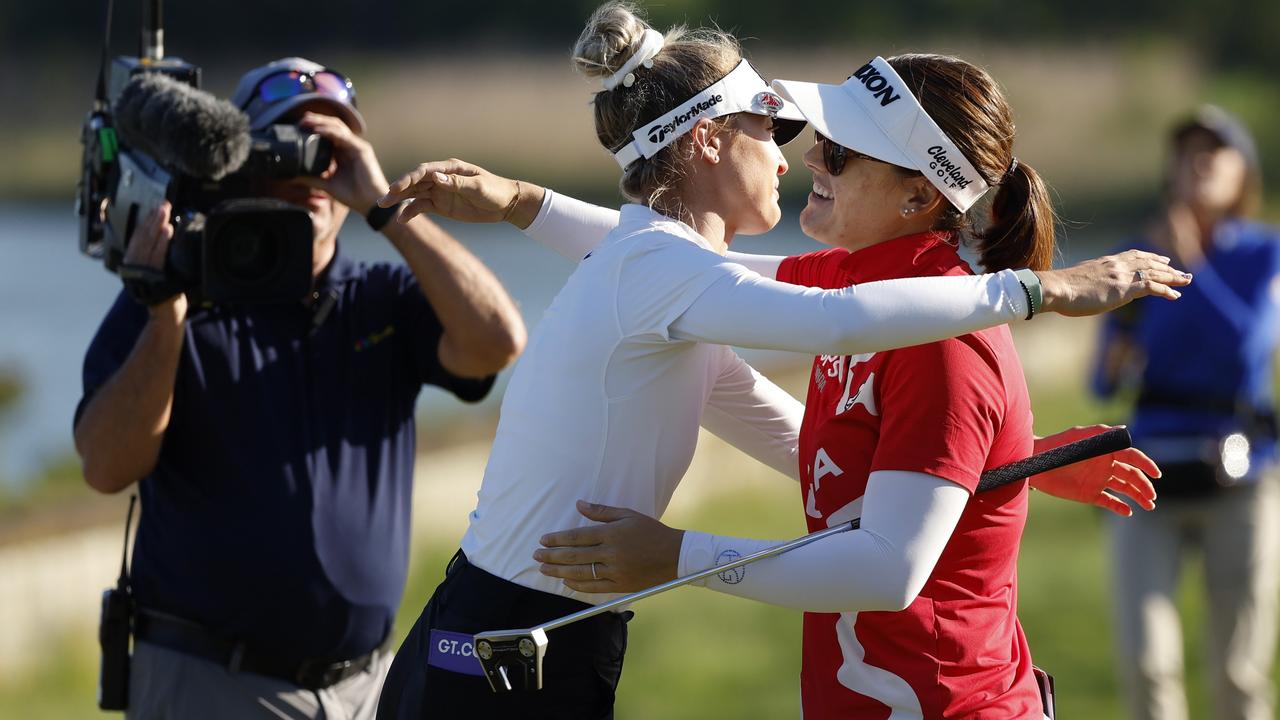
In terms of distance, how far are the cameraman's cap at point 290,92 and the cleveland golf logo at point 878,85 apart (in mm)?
1329

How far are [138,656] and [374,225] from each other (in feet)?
3.14

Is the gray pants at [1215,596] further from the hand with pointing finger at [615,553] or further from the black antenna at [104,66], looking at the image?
the black antenna at [104,66]

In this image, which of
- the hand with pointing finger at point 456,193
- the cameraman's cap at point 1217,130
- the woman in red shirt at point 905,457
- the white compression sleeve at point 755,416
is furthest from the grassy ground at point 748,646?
the woman in red shirt at point 905,457

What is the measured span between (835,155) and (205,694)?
5.28 feet

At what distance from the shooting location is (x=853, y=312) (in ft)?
6.63

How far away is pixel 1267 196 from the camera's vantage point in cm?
2417

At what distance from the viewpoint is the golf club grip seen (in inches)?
85.4

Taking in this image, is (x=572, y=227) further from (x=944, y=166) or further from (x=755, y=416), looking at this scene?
(x=944, y=166)

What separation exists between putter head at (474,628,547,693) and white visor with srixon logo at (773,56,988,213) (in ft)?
2.71

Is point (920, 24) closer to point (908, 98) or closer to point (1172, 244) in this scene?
point (1172, 244)

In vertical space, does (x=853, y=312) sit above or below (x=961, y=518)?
above

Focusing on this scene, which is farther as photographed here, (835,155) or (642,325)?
(835,155)

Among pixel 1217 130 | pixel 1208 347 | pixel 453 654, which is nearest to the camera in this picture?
pixel 453 654

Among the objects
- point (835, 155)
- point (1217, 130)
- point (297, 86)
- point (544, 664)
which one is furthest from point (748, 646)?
point (835, 155)
